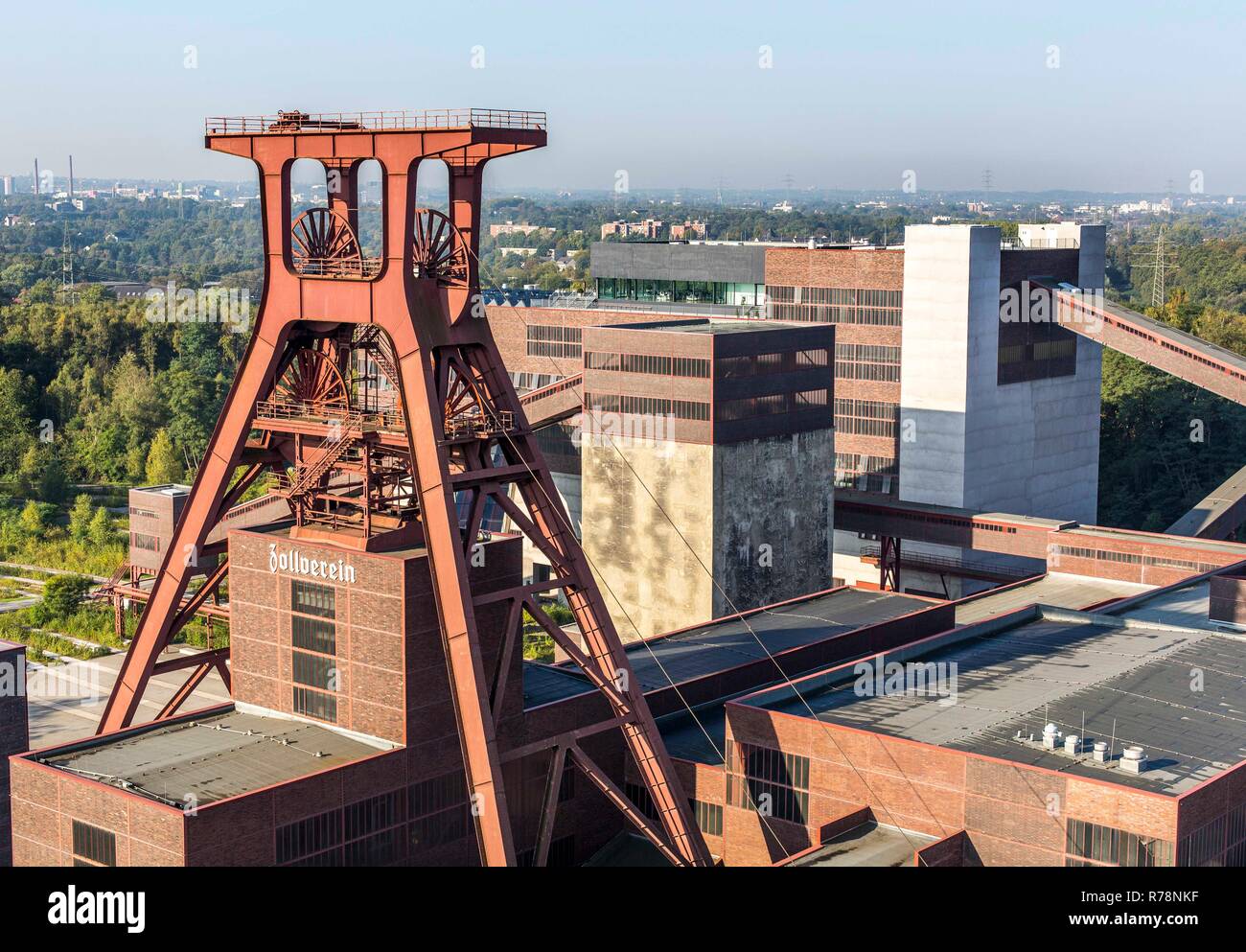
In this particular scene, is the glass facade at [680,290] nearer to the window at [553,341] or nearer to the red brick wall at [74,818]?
the window at [553,341]

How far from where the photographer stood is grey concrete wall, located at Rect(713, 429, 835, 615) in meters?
67.9

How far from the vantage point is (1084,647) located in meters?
52.1

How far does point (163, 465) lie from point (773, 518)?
4942cm

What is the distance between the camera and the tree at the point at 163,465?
10406cm

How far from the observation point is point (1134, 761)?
38.8 meters

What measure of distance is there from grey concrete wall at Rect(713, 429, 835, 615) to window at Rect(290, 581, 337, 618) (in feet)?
90.2

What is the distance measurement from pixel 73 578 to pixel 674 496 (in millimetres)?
31582

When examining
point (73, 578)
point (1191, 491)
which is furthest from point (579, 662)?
point (1191, 491)

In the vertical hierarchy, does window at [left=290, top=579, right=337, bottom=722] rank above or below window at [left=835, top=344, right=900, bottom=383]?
below

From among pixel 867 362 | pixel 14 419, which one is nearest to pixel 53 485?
pixel 14 419

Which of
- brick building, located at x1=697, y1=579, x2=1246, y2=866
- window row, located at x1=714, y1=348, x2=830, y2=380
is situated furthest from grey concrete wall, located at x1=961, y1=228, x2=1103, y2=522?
brick building, located at x1=697, y1=579, x2=1246, y2=866

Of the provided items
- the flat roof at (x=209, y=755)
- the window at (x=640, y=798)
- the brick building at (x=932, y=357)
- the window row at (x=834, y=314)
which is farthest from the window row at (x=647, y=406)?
the flat roof at (x=209, y=755)

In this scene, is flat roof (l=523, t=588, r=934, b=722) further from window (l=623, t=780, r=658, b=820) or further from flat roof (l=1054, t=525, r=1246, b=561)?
flat roof (l=1054, t=525, r=1246, b=561)
